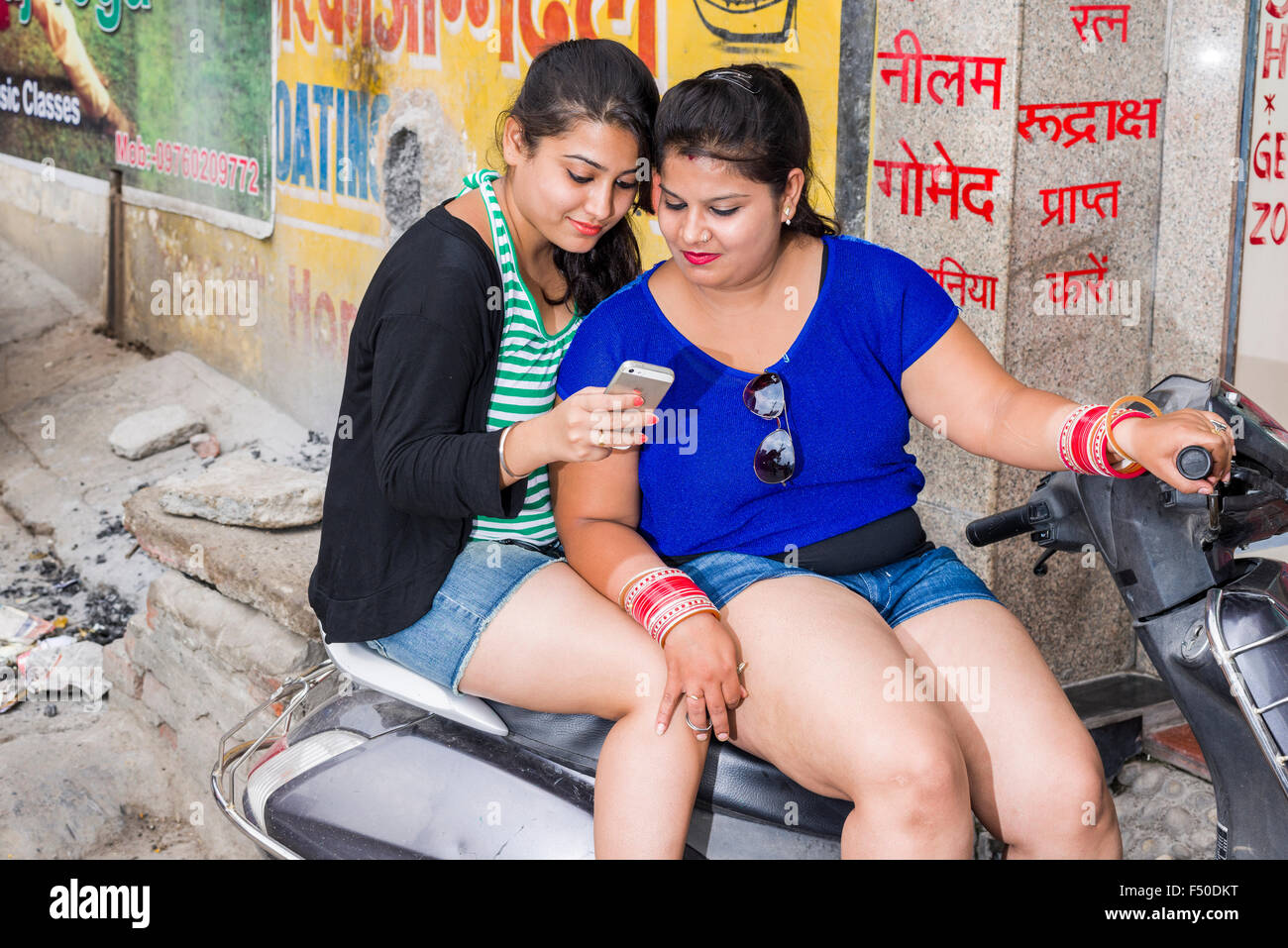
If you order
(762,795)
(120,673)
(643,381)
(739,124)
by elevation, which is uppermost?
Result: (739,124)

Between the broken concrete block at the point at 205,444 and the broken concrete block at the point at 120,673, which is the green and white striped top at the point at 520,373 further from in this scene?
the broken concrete block at the point at 205,444

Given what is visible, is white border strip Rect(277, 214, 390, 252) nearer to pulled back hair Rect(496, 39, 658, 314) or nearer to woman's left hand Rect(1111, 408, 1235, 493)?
pulled back hair Rect(496, 39, 658, 314)

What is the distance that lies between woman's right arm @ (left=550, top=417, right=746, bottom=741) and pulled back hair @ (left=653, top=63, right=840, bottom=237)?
19.5 inches

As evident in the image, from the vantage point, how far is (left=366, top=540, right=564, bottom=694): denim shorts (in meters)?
2.12

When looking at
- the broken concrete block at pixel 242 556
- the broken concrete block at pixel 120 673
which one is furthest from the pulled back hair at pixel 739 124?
the broken concrete block at pixel 120 673

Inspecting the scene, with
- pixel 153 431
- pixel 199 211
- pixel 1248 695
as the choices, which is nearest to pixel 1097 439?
pixel 1248 695

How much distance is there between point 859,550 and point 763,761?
382 mm

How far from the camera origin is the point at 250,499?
456cm

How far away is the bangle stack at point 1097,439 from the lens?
187 cm

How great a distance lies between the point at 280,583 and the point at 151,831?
88cm

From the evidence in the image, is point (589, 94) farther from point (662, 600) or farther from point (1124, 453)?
point (1124, 453)

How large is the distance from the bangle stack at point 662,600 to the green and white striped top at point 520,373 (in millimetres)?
350

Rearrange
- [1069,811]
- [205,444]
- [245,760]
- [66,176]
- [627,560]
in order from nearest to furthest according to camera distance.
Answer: [1069,811] → [627,560] → [245,760] → [205,444] → [66,176]

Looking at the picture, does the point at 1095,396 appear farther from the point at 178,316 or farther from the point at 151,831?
the point at 178,316
